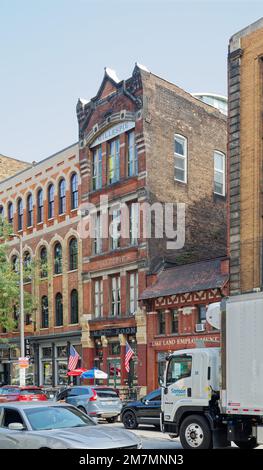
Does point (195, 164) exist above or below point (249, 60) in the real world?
below

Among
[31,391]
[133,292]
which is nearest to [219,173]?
[133,292]

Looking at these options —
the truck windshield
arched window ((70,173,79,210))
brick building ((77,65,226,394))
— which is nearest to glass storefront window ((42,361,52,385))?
brick building ((77,65,226,394))

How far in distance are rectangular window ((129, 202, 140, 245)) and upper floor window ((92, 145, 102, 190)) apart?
3585mm

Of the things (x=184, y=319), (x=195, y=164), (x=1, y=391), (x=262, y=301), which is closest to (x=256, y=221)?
(x=184, y=319)

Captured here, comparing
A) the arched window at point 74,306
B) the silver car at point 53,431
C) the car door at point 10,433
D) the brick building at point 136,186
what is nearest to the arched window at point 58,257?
the arched window at point 74,306

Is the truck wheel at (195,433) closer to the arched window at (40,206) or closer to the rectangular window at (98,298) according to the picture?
the rectangular window at (98,298)

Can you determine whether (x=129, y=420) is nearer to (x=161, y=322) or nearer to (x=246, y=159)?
(x=161, y=322)

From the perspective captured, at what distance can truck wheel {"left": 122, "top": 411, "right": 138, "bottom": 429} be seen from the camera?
23.6 m

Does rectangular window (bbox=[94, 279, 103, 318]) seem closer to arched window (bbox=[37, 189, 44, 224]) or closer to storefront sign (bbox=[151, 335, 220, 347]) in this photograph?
storefront sign (bbox=[151, 335, 220, 347])

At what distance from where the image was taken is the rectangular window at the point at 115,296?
37.8m

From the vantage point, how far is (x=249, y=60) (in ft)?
101

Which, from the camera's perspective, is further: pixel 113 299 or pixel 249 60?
pixel 113 299

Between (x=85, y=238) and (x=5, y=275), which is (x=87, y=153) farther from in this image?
(x=5, y=275)
